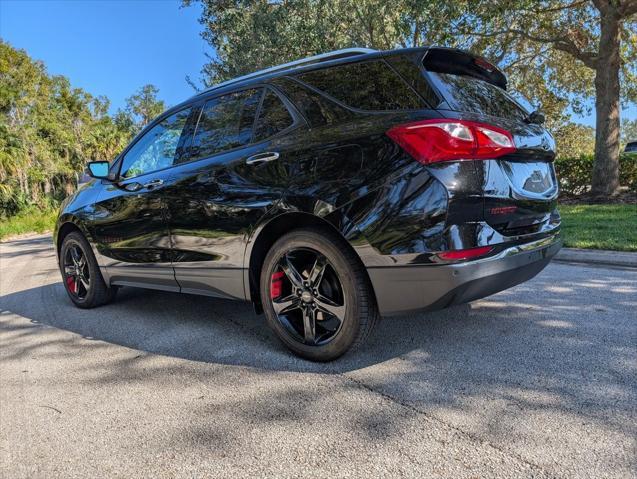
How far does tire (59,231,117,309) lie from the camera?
482 cm

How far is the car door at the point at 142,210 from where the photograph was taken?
3912 mm

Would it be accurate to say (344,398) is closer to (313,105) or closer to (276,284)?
(276,284)

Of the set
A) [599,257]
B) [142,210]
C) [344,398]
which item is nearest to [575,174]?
[599,257]

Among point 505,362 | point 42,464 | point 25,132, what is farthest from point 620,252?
point 25,132

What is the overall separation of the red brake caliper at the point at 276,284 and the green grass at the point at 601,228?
2729 mm

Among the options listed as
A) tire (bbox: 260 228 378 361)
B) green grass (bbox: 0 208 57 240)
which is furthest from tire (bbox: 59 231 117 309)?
green grass (bbox: 0 208 57 240)

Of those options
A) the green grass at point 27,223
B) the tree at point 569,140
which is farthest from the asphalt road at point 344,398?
the tree at point 569,140

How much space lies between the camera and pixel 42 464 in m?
2.21

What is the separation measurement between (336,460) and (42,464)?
132cm

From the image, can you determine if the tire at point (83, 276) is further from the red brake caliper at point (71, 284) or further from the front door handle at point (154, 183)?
the front door handle at point (154, 183)

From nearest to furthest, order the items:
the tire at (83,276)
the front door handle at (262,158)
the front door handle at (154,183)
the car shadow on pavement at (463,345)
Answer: the car shadow on pavement at (463,345), the front door handle at (262,158), the front door handle at (154,183), the tire at (83,276)

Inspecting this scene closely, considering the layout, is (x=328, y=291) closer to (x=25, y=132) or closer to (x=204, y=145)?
(x=204, y=145)

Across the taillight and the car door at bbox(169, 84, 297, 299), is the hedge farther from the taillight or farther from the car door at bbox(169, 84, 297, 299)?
the taillight

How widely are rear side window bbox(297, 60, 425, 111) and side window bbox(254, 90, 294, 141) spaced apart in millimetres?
258
